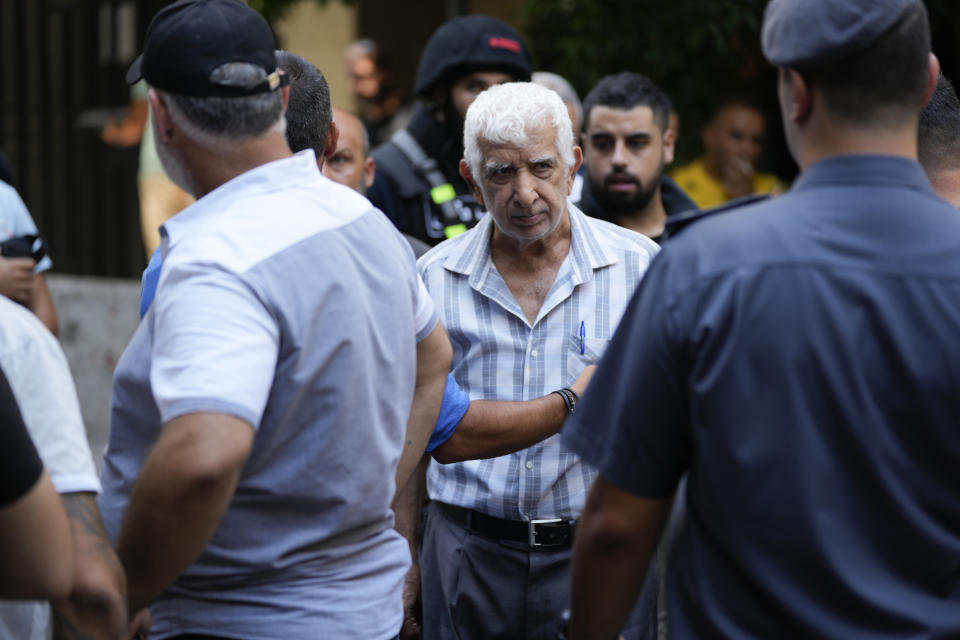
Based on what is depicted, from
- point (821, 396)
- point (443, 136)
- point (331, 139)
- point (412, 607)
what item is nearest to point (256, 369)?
point (821, 396)

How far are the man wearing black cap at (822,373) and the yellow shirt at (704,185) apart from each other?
483 cm

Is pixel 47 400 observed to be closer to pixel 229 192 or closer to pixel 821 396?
pixel 229 192

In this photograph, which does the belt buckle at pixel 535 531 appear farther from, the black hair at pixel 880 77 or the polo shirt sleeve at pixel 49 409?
the black hair at pixel 880 77

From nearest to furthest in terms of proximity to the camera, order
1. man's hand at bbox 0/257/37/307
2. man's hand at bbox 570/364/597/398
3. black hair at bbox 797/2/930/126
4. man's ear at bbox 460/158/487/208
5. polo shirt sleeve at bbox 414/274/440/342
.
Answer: black hair at bbox 797/2/930/126, polo shirt sleeve at bbox 414/274/440/342, man's hand at bbox 570/364/597/398, man's ear at bbox 460/158/487/208, man's hand at bbox 0/257/37/307

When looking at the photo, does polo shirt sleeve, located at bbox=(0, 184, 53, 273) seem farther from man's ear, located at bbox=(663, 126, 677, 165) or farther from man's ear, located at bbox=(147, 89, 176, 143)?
man's ear, located at bbox=(147, 89, 176, 143)

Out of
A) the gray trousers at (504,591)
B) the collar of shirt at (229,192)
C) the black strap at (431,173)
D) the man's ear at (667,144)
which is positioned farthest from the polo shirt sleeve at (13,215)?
the collar of shirt at (229,192)

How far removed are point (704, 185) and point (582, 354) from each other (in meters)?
3.80

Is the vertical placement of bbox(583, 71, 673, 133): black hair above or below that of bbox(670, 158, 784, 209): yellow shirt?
above

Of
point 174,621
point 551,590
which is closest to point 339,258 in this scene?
point 174,621

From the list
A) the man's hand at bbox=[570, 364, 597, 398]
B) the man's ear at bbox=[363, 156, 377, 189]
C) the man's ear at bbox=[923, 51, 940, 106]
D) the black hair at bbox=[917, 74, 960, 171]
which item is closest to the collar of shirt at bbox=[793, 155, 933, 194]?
the man's ear at bbox=[923, 51, 940, 106]

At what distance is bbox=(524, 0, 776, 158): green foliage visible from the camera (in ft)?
21.5

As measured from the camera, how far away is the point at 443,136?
501cm

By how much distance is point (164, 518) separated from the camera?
1928mm

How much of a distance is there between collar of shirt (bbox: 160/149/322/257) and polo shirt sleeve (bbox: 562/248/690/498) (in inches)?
26.7
